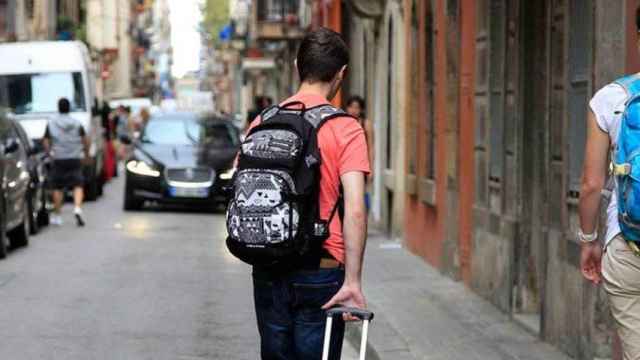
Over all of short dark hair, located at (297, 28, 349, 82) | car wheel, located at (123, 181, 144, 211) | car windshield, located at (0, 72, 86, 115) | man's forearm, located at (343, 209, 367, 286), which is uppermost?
short dark hair, located at (297, 28, 349, 82)

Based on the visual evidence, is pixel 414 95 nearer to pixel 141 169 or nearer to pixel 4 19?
pixel 141 169

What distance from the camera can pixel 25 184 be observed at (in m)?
20.9

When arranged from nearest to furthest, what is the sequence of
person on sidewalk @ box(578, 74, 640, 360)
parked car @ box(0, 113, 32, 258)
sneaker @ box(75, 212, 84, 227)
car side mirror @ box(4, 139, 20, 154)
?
person on sidewalk @ box(578, 74, 640, 360), parked car @ box(0, 113, 32, 258), car side mirror @ box(4, 139, 20, 154), sneaker @ box(75, 212, 84, 227)

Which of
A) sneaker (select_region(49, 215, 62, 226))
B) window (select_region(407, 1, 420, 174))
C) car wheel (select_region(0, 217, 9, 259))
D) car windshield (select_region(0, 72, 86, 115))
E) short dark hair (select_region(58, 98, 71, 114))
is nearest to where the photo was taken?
car wheel (select_region(0, 217, 9, 259))

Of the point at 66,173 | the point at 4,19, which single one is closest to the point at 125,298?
the point at 66,173

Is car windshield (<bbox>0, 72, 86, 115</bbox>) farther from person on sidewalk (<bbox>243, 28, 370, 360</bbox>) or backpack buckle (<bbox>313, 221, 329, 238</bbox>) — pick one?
backpack buckle (<bbox>313, 221, 329, 238</bbox>)

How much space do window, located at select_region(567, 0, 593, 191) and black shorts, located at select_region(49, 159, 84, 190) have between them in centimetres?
1529

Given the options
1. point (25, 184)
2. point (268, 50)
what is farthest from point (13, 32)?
point (25, 184)

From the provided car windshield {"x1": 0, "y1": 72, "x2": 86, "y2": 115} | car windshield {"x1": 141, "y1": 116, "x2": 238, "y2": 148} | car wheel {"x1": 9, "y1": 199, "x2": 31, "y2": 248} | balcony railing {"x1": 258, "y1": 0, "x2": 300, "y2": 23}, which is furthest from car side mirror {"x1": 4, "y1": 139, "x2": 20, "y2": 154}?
balcony railing {"x1": 258, "y1": 0, "x2": 300, "y2": 23}

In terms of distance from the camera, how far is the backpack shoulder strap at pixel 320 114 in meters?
6.31

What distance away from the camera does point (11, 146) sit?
64.7ft

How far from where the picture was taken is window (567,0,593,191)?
34.3ft

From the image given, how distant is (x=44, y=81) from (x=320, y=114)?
83.5 feet

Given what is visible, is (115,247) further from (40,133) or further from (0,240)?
(40,133)
